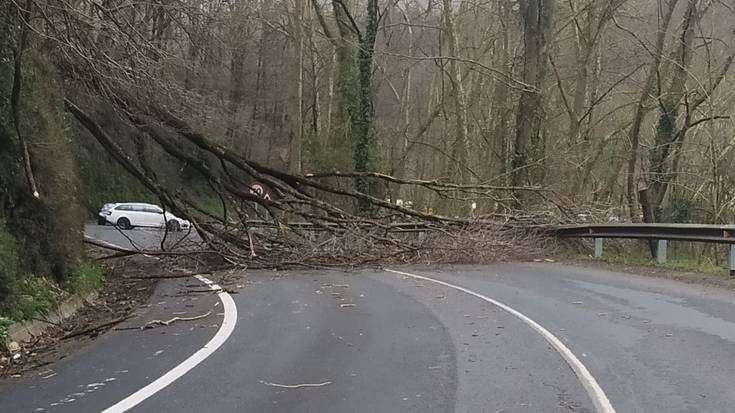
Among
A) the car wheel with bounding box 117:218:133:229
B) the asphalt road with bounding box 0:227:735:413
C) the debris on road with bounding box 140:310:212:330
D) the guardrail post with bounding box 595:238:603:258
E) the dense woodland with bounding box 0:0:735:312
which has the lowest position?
the debris on road with bounding box 140:310:212:330

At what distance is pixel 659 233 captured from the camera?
17.2 meters

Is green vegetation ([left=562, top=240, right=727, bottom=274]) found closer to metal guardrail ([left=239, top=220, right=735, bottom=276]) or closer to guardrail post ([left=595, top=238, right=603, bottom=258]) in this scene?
guardrail post ([left=595, top=238, right=603, bottom=258])

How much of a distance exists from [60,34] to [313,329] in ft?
18.5

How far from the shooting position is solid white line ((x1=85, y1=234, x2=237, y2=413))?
20.7 feet

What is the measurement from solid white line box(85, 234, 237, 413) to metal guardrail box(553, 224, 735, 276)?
932cm

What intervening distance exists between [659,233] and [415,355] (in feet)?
35.6

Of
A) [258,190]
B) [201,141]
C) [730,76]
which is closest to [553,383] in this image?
[201,141]

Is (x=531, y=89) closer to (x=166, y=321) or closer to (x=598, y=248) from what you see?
(x=598, y=248)

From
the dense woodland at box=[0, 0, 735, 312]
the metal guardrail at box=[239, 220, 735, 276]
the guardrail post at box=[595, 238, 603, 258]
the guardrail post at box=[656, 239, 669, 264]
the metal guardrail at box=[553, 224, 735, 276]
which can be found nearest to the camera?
the dense woodland at box=[0, 0, 735, 312]

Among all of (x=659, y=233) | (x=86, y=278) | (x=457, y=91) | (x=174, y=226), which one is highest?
(x=457, y=91)

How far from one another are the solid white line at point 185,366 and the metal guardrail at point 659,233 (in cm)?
932

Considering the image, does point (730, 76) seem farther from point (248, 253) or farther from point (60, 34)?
point (60, 34)

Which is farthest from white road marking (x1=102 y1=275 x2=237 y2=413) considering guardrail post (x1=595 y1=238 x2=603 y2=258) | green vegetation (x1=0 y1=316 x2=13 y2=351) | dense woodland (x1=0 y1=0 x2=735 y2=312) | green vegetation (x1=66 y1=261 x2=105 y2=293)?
guardrail post (x1=595 y1=238 x2=603 y2=258)

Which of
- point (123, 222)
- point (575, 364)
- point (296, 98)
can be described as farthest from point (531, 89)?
point (123, 222)
